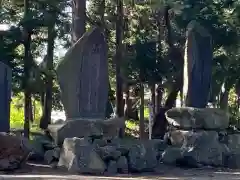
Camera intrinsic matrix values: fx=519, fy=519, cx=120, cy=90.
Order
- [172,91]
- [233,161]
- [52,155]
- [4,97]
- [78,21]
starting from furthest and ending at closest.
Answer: [172,91]
[78,21]
[233,161]
[4,97]
[52,155]

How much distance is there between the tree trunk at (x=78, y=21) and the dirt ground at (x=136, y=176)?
485 centimetres

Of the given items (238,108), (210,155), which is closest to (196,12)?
(210,155)

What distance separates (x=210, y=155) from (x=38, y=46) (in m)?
7.27

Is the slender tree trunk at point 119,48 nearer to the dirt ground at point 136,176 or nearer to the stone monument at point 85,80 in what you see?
the stone monument at point 85,80

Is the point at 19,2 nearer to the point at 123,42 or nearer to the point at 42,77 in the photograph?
the point at 42,77

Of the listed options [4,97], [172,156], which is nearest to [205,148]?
[172,156]

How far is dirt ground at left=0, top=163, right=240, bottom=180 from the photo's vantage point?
907 centimetres

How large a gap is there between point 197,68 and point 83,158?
4022 millimetres

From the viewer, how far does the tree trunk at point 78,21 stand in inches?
566

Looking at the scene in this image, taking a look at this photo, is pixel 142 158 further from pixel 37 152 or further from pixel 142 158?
pixel 37 152

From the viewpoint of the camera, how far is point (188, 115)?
11836 millimetres

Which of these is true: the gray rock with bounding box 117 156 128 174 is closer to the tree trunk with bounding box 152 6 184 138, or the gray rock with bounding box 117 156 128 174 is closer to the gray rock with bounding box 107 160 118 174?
the gray rock with bounding box 107 160 118 174

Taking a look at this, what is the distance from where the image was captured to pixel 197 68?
1227 cm

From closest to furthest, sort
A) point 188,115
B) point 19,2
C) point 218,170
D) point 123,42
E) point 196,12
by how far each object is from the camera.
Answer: point 218,170
point 188,115
point 196,12
point 19,2
point 123,42
